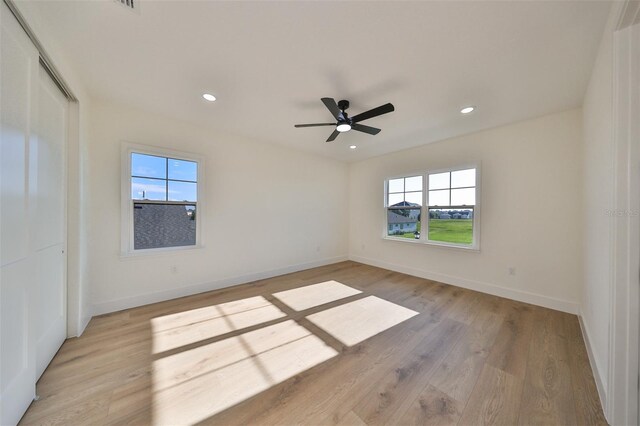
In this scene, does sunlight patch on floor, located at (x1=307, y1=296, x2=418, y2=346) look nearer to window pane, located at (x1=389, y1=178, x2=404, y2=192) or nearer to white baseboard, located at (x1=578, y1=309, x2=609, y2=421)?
white baseboard, located at (x1=578, y1=309, x2=609, y2=421)

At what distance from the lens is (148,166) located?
3.03 meters

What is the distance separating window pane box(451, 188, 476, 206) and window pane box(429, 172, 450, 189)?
19cm

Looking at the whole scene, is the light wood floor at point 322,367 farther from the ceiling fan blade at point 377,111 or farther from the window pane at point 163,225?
the ceiling fan blade at point 377,111

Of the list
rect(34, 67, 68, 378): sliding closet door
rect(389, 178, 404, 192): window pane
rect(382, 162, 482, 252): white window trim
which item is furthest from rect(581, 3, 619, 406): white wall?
rect(34, 67, 68, 378): sliding closet door

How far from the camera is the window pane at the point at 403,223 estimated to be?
4.46 metres

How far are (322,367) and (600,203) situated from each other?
2.65m

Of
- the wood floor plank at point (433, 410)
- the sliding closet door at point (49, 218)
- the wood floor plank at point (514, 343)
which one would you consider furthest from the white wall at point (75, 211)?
the wood floor plank at point (514, 343)

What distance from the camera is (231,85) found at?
2348 millimetres

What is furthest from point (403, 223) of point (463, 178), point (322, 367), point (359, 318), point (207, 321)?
point (207, 321)

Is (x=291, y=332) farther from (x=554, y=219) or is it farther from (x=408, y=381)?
(x=554, y=219)

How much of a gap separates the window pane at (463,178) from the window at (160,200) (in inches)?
169

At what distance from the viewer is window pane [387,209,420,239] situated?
4457 mm

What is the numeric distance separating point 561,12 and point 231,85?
2709mm

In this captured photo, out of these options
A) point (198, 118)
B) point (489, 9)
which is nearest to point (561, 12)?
point (489, 9)
